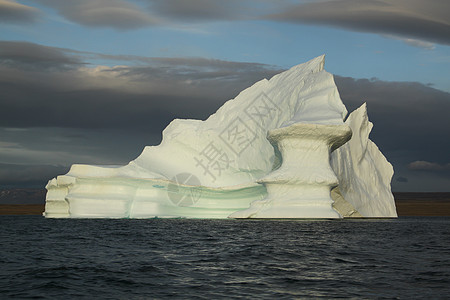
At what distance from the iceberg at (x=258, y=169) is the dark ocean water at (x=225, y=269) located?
1262cm

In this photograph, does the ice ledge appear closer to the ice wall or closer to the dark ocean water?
the ice wall

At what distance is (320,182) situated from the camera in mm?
31172

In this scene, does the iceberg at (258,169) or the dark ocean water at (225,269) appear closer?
the dark ocean water at (225,269)

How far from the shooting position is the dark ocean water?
32.0 ft

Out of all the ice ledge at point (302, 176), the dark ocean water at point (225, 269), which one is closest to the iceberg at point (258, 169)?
the ice ledge at point (302, 176)

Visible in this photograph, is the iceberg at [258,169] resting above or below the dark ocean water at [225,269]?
above

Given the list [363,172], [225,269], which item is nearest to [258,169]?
[363,172]

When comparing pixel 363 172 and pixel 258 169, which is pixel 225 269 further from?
pixel 363 172

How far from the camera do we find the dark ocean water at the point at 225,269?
32.0ft

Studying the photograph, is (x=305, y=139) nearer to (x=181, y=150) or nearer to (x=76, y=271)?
(x=181, y=150)

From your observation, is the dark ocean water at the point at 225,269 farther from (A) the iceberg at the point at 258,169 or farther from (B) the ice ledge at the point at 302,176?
(A) the iceberg at the point at 258,169

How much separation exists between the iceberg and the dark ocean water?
1262cm

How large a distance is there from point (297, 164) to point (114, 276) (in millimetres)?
22196

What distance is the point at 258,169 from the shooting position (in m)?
38.8
